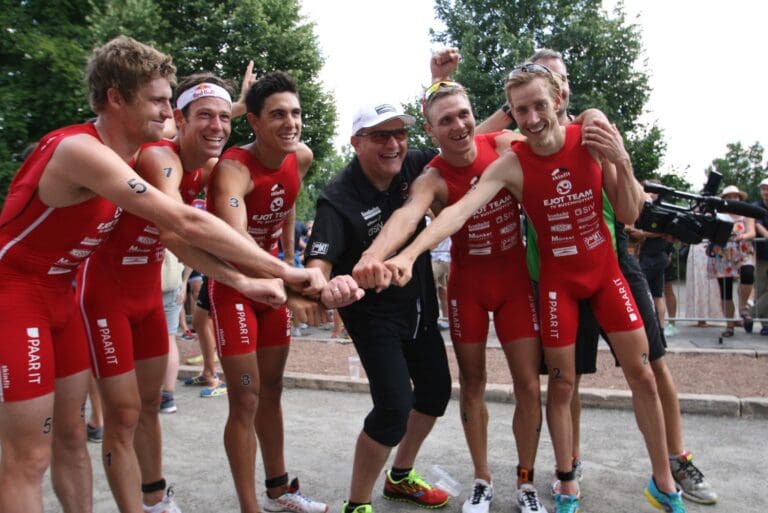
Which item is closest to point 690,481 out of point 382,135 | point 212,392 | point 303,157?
point 382,135

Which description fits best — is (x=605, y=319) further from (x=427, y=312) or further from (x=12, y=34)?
(x=12, y=34)

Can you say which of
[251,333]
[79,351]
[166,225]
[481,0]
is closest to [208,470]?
[251,333]

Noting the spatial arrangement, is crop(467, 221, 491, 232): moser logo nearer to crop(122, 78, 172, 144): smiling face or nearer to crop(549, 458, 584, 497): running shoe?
crop(549, 458, 584, 497): running shoe

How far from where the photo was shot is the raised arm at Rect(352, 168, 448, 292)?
122 inches

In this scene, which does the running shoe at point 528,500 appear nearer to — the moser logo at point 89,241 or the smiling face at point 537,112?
the smiling face at point 537,112

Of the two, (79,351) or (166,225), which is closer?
(166,225)

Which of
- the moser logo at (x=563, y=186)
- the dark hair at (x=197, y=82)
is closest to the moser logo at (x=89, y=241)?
the dark hair at (x=197, y=82)

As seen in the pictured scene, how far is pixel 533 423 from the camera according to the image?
385 centimetres

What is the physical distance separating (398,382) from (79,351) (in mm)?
1658

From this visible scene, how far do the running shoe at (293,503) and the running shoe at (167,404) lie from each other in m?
2.48

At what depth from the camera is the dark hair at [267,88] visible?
12.5 ft

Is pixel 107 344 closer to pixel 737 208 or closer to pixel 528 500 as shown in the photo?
pixel 528 500

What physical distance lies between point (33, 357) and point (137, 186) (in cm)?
92

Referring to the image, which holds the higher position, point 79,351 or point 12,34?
point 12,34
